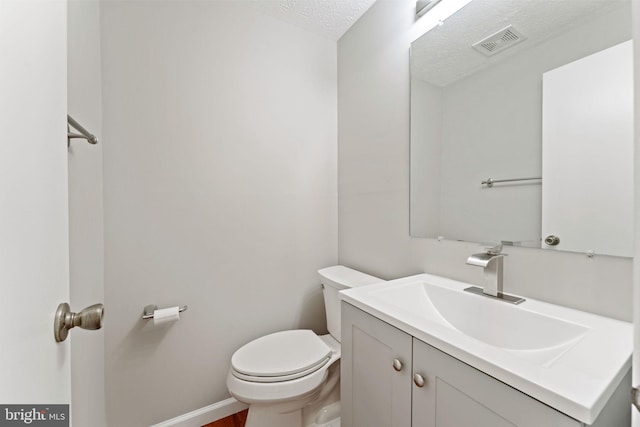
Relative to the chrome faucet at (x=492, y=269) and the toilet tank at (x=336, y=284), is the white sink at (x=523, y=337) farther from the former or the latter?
the toilet tank at (x=336, y=284)

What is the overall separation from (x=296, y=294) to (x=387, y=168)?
0.97m

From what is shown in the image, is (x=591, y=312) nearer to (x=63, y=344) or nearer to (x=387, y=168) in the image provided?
(x=387, y=168)

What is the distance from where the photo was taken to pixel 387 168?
53.2 inches

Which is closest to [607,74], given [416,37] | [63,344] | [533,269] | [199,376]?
[533,269]

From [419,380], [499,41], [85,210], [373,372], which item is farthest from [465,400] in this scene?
[85,210]

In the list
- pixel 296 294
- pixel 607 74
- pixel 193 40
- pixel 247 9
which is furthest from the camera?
pixel 296 294

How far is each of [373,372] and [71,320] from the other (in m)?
0.80

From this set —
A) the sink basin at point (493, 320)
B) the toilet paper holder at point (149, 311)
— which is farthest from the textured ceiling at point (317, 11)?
the toilet paper holder at point (149, 311)

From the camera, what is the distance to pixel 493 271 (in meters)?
0.83

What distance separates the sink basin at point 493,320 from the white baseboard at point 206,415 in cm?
115

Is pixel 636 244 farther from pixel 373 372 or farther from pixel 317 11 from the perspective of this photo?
pixel 317 11

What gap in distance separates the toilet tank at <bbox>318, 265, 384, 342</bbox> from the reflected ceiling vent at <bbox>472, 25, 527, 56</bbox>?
1.11 meters

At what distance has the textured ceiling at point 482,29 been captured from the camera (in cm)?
75

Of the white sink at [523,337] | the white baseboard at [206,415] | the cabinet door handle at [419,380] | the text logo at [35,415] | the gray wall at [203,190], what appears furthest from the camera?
the white baseboard at [206,415]
